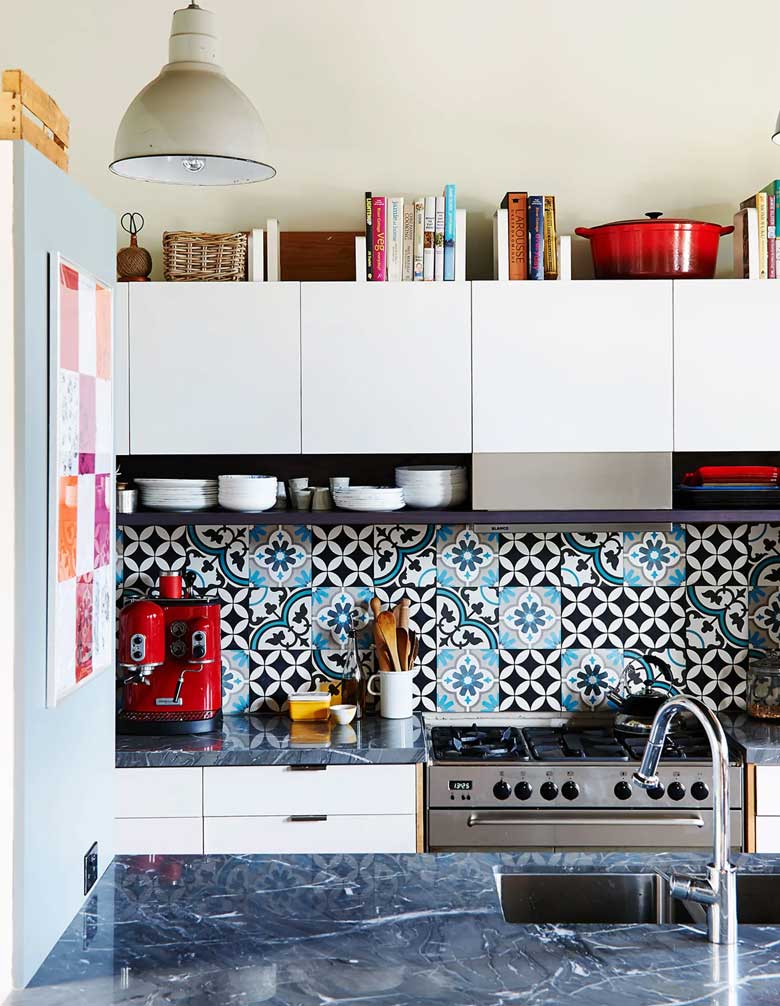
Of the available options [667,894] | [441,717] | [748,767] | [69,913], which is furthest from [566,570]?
[69,913]

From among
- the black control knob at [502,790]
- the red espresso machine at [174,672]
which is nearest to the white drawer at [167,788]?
the red espresso machine at [174,672]

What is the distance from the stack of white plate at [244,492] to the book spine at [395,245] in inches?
28.9

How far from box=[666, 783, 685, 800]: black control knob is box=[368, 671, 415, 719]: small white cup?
874mm

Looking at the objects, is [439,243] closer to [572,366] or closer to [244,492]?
[572,366]

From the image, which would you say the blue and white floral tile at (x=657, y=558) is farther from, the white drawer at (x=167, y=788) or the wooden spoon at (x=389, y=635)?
the white drawer at (x=167, y=788)

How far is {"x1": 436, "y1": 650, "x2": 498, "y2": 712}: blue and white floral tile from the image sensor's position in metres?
3.77

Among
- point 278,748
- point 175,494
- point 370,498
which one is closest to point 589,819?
point 278,748

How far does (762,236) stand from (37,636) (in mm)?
2652

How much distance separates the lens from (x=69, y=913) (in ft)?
6.09

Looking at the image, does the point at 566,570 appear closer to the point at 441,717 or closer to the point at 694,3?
the point at 441,717

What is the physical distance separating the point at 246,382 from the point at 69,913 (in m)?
1.87

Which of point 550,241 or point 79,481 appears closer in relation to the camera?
point 79,481

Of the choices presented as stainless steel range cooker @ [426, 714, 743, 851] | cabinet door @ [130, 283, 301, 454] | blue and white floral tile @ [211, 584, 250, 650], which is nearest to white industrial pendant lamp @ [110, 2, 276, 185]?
cabinet door @ [130, 283, 301, 454]

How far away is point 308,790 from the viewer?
3223mm
